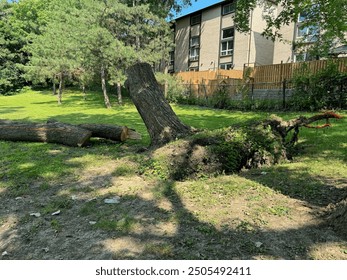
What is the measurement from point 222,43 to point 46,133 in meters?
28.7

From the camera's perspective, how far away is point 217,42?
32.9 meters

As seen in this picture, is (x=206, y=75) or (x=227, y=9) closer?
(x=206, y=75)

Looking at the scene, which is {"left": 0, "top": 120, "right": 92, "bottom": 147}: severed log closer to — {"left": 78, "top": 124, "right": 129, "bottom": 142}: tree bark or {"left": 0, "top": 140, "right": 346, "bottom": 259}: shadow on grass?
{"left": 78, "top": 124, "right": 129, "bottom": 142}: tree bark

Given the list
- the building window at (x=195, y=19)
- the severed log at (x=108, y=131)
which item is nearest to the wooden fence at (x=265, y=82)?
the severed log at (x=108, y=131)

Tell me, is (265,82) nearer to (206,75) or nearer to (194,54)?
(206,75)

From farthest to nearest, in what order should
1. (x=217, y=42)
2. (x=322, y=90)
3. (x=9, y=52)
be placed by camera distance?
(x=9, y=52) < (x=217, y=42) < (x=322, y=90)

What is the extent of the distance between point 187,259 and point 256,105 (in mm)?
13899

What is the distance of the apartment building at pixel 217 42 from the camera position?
98.1 ft

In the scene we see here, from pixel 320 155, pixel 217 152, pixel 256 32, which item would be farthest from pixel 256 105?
pixel 256 32

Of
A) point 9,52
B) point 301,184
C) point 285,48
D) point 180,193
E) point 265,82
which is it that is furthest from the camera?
point 9,52

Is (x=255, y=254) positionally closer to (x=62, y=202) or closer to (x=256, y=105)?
(x=62, y=202)

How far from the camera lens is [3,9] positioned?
38688mm

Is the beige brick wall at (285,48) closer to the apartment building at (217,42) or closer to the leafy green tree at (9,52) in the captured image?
the apartment building at (217,42)

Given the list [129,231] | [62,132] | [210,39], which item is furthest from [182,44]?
[129,231]
